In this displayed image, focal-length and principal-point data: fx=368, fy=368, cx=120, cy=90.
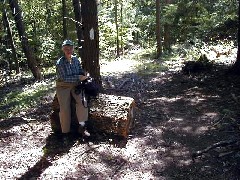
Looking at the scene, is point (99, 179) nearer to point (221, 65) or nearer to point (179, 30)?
point (221, 65)

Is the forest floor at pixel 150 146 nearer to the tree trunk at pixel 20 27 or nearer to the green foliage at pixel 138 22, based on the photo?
the green foliage at pixel 138 22

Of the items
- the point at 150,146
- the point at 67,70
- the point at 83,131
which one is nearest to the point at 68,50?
the point at 67,70

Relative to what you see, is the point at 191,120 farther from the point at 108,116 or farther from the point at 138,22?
the point at 138,22

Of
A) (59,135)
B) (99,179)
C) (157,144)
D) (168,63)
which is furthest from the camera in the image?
(168,63)

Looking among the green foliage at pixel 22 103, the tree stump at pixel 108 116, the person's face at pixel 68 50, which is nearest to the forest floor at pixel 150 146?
the tree stump at pixel 108 116

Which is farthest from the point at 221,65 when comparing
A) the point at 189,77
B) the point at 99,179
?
the point at 99,179

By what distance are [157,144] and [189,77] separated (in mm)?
6367

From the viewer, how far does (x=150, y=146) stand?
7.46 metres

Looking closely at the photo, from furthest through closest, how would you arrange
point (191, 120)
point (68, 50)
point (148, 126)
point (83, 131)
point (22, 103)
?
point (22, 103) → point (191, 120) → point (148, 126) → point (83, 131) → point (68, 50)

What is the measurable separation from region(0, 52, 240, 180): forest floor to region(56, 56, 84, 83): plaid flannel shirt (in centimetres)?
130

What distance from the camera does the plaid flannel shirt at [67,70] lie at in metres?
7.56

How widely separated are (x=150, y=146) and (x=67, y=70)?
2.30 m

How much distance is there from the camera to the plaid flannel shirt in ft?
24.8

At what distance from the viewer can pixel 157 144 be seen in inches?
297
